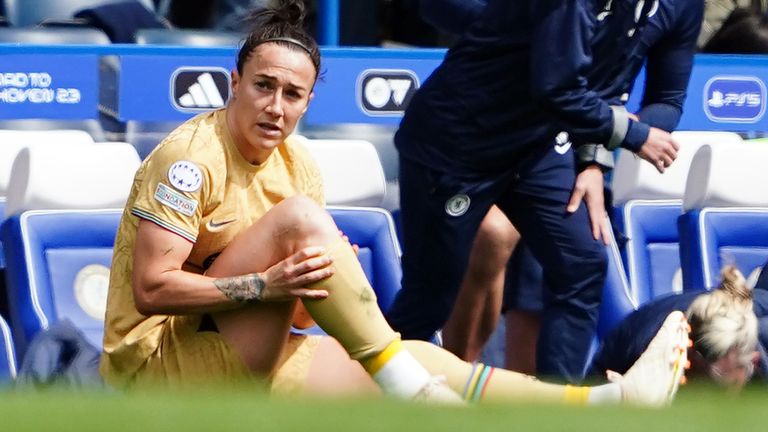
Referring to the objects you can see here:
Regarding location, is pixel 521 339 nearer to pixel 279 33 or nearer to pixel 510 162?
pixel 510 162

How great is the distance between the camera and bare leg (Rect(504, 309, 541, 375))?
5477 millimetres

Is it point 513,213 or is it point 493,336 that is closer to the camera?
point 513,213

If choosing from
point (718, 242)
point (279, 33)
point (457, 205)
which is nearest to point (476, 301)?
point (457, 205)

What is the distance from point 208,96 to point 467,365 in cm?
259

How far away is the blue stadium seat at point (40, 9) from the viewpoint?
766 centimetres

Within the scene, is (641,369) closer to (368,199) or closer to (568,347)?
(568,347)

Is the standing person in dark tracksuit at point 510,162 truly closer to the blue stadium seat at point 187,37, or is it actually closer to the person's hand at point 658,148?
the person's hand at point 658,148

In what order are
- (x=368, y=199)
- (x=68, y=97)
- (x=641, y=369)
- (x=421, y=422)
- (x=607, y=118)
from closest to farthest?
1. (x=421, y=422)
2. (x=641, y=369)
3. (x=607, y=118)
4. (x=368, y=199)
5. (x=68, y=97)

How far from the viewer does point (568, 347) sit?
503 centimetres

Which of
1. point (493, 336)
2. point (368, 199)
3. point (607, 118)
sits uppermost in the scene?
point (607, 118)

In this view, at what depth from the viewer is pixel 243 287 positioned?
3941 millimetres

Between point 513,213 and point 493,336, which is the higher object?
point 513,213

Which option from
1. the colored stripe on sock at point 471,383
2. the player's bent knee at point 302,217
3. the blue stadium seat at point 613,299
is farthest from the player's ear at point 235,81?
the blue stadium seat at point 613,299

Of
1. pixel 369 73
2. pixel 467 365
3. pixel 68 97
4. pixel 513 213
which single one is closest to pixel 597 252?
pixel 513 213
